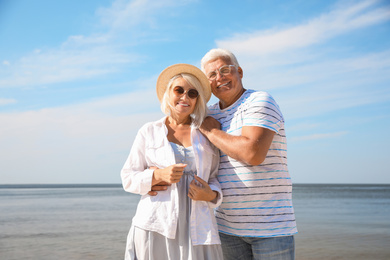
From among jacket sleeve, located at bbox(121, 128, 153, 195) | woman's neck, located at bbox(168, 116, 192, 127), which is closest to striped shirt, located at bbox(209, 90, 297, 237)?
woman's neck, located at bbox(168, 116, 192, 127)

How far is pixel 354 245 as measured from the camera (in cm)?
864

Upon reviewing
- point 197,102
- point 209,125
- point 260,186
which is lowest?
point 260,186

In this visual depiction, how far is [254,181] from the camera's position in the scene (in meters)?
2.98

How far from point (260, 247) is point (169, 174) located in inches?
39.0

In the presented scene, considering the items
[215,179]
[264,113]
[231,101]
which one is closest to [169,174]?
[215,179]

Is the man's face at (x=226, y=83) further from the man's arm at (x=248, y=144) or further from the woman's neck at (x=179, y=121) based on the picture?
the man's arm at (x=248, y=144)

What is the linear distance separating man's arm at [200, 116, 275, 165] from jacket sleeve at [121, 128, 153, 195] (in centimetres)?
60

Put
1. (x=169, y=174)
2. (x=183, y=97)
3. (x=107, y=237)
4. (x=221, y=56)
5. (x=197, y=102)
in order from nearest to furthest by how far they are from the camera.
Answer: (x=169, y=174) < (x=183, y=97) < (x=197, y=102) < (x=221, y=56) < (x=107, y=237)

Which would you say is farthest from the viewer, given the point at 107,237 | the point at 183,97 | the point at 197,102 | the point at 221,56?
the point at 107,237

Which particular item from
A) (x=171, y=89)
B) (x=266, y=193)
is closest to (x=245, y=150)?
(x=266, y=193)

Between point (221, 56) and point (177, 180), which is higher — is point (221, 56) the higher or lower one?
the higher one

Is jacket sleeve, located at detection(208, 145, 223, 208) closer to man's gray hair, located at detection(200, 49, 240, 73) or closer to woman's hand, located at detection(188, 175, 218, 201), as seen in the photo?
woman's hand, located at detection(188, 175, 218, 201)

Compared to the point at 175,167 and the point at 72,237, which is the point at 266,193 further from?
the point at 72,237

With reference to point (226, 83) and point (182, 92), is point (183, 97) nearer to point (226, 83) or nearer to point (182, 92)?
point (182, 92)
